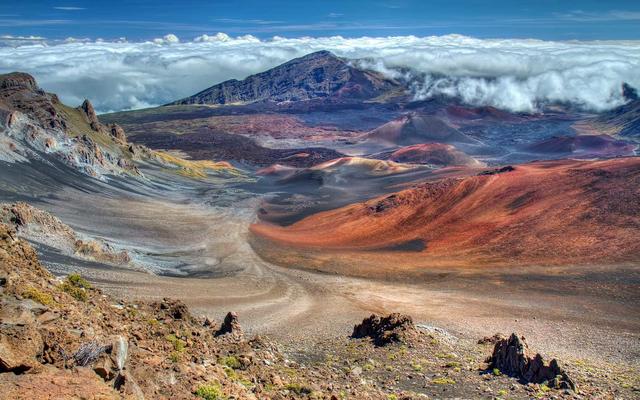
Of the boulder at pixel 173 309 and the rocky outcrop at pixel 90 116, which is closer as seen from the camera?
the boulder at pixel 173 309

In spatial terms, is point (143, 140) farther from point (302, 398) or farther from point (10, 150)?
point (302, 398)

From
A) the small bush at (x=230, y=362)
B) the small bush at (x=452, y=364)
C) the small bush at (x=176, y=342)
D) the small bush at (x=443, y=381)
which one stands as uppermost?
the small bush at (x=176, y=342)

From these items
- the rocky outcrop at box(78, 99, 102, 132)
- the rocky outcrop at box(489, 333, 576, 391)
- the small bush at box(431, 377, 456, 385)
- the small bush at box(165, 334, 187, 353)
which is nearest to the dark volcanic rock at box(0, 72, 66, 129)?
the rocky outcrop at box(78, 99, 102, 132)

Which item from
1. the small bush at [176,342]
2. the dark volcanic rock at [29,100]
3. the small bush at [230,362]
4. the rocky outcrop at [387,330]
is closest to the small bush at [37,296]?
the small bush at [176,342]

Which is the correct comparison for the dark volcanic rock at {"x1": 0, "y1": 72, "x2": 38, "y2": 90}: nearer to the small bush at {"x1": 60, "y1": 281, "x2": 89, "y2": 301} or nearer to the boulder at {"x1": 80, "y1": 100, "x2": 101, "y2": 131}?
the boulder at {"x1": 80, "y1": 100, "x2": 101, "y2": 131}

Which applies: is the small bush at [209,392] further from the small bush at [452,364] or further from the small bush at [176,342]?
the small bush at [452,364]

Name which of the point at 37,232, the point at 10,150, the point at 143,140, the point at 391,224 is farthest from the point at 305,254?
the point at 143,140

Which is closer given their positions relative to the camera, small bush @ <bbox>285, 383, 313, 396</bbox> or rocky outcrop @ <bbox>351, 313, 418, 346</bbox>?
small bush @ <bbox>285, 383, 313, 396</bbox>
